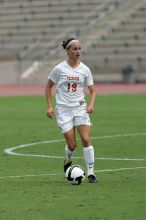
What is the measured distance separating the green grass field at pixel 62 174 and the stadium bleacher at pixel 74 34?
2077 cm

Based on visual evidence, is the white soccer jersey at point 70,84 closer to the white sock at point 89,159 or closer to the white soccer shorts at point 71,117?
the white soccer shorts at point 71,117

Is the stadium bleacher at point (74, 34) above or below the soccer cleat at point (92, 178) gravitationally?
below

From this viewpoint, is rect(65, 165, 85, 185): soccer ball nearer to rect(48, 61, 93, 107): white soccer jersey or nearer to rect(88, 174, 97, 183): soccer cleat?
rect(88, 174, 97, 183): soccer cleat

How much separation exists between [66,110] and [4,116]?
13.3 metres

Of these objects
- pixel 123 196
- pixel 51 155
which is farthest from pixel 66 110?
pixel 51 155

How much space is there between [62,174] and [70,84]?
4.99 feet

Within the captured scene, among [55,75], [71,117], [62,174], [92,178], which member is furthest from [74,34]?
[92,178]

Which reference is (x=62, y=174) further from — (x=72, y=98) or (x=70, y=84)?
(x=70, y=84)

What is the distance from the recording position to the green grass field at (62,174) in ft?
33.2

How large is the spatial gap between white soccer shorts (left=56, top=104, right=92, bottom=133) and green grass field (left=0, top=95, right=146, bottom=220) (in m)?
0.81

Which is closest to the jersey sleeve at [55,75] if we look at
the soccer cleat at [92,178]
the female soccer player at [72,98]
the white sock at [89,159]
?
the female soccer player at [72,98]

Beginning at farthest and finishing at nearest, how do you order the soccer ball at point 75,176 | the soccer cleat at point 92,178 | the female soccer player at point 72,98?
the female soccer player at point 72,98 → the soccer cleat at point 92,178 → the soccer ball at point 75,176

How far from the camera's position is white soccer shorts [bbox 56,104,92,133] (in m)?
13.1

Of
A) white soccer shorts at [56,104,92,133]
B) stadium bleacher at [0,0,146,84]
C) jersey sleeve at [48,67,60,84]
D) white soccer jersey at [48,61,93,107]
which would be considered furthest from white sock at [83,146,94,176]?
stadium bleacher at [0,0,146,84]
